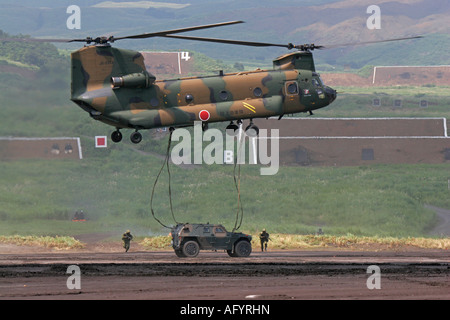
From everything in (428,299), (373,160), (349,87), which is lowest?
(428,299)

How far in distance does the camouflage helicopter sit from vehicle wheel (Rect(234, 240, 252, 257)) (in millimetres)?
8963

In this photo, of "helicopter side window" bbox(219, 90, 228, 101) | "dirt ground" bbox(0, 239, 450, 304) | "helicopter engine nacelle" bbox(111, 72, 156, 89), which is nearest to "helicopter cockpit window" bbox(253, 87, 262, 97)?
"helicopter side window" bbox(219, 90, 228, 101)

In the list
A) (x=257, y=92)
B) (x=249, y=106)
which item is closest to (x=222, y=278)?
(x=249, y=106)

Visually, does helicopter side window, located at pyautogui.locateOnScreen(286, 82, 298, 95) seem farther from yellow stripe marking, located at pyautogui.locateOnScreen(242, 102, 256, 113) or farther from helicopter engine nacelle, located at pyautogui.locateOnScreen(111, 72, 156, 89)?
helicopter engine nacelle, located at pyautogui.locateOnScreen(111, 72, 156, 89)

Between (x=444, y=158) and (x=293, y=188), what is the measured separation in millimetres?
22998

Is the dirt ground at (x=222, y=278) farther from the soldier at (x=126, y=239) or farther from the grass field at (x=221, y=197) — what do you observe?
the grass field at (x=221, y=197)

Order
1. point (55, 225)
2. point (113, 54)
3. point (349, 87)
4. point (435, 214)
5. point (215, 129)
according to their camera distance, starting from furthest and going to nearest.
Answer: point (349, 87)
point (215, 129)
point (435, 214)
point (55, 225)
point (113, 54)

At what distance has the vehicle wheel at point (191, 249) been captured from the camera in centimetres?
4003

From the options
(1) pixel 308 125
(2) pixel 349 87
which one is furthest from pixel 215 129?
(2) pixel 349 87

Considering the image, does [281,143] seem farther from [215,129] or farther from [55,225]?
[55,225]

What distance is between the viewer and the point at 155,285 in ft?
98.3

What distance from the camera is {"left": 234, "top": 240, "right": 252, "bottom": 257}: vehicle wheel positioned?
134 ft

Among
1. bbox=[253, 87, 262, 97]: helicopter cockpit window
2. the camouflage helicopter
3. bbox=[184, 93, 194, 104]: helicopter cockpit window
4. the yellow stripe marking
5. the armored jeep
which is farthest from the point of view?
the armored jeep

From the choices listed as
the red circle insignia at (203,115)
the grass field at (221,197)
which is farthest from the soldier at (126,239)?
the grass field at (221,197)
